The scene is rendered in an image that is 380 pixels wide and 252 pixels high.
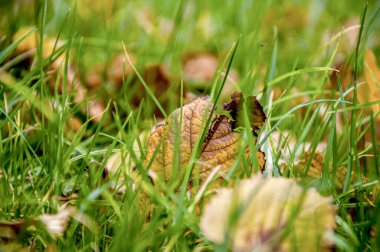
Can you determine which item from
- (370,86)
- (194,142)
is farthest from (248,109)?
(370,86)

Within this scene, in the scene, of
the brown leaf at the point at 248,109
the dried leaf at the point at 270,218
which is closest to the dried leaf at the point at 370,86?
the brown leaf at the point at 248,109

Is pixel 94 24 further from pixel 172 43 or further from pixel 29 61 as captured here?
pixel 29 61

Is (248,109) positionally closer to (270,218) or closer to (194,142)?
(194,142)

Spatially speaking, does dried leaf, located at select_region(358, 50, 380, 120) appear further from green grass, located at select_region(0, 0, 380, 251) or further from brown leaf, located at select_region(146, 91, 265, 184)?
brown leaf, located at select_region(146, 91, 265, 184)

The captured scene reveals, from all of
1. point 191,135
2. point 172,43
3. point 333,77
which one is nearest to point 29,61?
point 172,43

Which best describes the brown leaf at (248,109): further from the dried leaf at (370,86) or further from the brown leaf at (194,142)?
the dried leaf at (370,86)

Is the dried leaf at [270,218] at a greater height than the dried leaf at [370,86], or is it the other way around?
Result: the dried leaf at [370,86]

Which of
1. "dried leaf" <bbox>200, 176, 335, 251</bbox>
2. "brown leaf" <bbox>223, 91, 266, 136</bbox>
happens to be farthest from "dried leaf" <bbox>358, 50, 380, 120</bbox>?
"dried leaf" <bbox>200, 176, 335, 251</bbox>
